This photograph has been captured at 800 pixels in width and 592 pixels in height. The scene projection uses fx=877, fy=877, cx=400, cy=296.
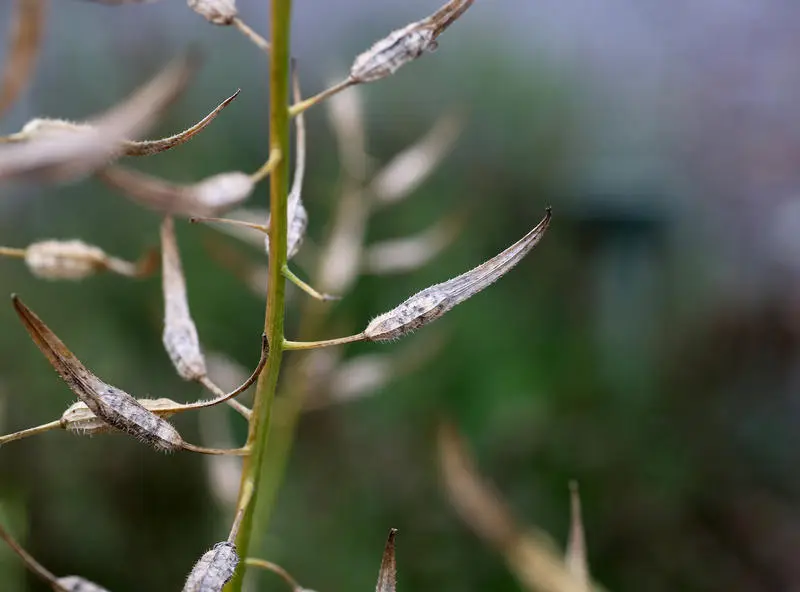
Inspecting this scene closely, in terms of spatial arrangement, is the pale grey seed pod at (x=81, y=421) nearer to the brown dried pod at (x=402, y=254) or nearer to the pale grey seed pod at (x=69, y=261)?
the pale grey seed pod at (x=69, y=261)

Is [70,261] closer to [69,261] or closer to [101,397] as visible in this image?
[69,261]

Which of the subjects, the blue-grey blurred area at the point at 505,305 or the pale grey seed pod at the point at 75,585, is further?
the blue-grey blurred area at the point at 505,305

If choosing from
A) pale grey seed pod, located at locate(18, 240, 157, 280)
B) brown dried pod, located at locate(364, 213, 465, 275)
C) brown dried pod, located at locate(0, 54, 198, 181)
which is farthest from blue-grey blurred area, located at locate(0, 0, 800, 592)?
brown dried pod, located at locate(0, 54, 198, 181)

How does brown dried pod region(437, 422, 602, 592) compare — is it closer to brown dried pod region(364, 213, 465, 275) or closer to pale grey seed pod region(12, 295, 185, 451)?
pale grey seed pod region(12, 295, 185, 451)

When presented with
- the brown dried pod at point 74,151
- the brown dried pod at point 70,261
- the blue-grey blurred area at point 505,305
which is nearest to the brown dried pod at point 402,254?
the blue-grey blurred area at point 505,305

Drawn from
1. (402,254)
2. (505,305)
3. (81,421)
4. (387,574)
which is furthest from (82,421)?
(505,305)

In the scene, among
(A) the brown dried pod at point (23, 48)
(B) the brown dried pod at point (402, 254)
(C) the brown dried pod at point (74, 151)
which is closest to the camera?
(C) the brown dried pod at point (74, 151)

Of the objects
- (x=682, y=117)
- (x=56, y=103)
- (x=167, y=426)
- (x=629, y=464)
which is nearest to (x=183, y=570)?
(x=629, y=464)
